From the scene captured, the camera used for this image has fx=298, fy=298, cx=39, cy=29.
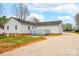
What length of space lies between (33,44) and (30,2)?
1.86ft

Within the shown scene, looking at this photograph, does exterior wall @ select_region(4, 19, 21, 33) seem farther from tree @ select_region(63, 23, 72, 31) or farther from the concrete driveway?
tree @ select_region(63, 23, 72, 31)

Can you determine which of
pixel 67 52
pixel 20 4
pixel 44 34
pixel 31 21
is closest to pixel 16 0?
pixel 20 4

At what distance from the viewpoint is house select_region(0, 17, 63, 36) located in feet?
13.1

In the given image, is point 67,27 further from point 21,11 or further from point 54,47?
point 21,11

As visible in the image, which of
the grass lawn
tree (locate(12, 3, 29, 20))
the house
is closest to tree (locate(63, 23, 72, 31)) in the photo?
the house

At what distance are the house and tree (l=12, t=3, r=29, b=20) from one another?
0.19 ft

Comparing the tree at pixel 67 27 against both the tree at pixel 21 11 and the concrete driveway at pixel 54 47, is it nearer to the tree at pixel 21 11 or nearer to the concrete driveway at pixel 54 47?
the concrete driveway at pixel 54 47

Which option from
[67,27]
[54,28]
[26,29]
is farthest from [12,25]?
[67,27]

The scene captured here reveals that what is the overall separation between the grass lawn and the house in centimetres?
7

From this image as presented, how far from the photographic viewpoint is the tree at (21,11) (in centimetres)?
399

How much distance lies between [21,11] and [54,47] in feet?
2.16

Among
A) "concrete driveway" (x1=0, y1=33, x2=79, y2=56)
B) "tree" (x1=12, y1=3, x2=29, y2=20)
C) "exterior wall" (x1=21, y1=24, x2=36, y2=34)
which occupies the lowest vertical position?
"concrete driveway" (x1=0, y1=33, x2=79, y2=56)

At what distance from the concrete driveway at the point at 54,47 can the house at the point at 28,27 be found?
114 mm

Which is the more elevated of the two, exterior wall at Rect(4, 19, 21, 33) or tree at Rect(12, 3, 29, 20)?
tree at Rect(12, 3, 29, 20)
